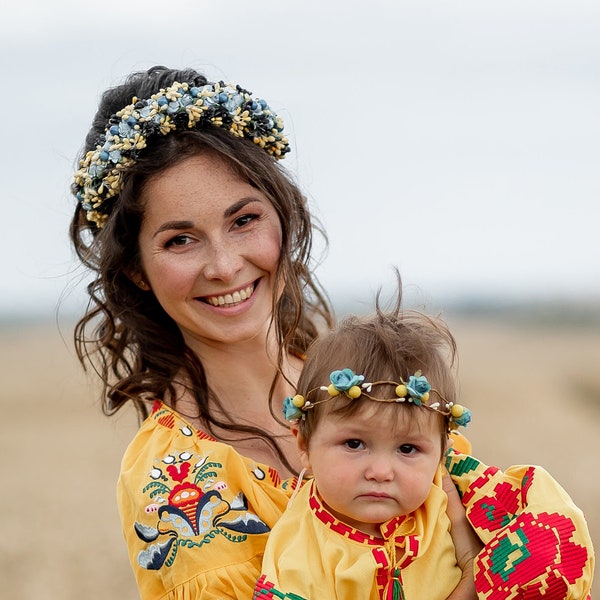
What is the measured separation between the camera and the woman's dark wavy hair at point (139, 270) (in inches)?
148

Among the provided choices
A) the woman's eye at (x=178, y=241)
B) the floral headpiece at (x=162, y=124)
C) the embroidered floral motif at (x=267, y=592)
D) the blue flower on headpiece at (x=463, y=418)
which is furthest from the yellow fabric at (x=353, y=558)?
the floral headpiece at (x=162, y=124)

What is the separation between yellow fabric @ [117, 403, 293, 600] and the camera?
328 centimetres

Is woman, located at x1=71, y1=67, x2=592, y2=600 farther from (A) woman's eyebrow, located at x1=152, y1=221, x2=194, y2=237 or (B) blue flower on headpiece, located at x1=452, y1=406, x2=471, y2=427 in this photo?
(B) blue flower on headpiece, located at x1=452, y1=406, x2=471, y2=427

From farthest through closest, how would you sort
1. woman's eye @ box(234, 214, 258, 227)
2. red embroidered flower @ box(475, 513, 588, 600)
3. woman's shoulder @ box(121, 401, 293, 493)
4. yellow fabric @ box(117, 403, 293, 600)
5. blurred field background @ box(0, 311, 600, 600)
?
blurred field background @ box(0, 311, 600, 600) → woman's eye @ box(234, 214, 258, 227) → woman's shoulder @ box(121, 401, 293, 493) → yellow fabric @ box(117, 403, 293, 600) → red embroidered flower @ box(475, 513, 588, 600)

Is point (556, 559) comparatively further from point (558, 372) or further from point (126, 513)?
point (558, 372)

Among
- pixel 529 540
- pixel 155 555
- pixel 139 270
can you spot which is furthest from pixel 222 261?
pixel 529 540

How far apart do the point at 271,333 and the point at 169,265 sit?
65 cm

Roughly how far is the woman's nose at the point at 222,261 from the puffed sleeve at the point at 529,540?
43.9 inches

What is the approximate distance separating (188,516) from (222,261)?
0.87 m

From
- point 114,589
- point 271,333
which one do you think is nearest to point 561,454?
point 114,589

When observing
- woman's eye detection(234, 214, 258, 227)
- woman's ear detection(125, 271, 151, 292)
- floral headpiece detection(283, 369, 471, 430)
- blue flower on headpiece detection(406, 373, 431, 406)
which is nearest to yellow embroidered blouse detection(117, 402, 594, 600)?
floral headpiece detection(283, 369, 471, 430)

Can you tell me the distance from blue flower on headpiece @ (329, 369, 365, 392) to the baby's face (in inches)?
3.2

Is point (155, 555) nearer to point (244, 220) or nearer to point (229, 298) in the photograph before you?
point (229, 298)

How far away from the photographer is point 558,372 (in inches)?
1155
